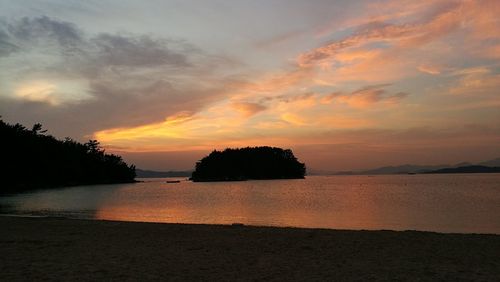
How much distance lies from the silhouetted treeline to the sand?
90549 mm

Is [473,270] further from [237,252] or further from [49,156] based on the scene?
[49,156]

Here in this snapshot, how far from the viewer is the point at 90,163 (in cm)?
16862

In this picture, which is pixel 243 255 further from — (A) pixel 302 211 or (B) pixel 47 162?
(B) pixel 47 162

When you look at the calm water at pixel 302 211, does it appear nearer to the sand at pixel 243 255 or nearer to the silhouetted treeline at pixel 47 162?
the sand at pixel 243 255

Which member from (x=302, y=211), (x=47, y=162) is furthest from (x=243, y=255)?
(x=47, y=162)

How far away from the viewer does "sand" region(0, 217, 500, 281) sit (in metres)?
11.2

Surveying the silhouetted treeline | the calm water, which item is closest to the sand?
the calm water

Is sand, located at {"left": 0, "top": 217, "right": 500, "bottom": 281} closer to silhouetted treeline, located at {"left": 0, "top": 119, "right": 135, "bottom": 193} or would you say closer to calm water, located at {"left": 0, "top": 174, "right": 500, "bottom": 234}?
calm water, located at {"left": 0, "top": 174, "right": 500, "bottom": 234}

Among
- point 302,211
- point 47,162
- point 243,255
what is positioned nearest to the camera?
point 243,255

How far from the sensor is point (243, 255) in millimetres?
14312

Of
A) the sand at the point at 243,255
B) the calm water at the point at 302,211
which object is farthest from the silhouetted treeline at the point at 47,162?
the sand at the point at 243,255

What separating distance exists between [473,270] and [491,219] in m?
27.6

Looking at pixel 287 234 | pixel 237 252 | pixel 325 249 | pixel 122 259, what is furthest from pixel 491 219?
pixel 122 259

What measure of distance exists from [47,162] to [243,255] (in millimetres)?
128590
